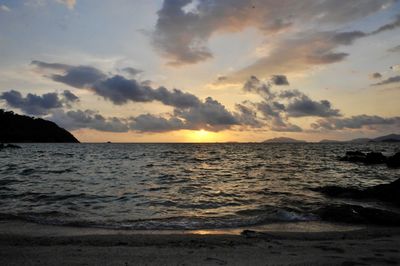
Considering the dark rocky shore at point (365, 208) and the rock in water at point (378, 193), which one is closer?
the dark rocky shore at point (365, 208)

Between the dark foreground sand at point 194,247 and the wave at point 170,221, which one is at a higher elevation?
the dark foreground sand at point 194,247

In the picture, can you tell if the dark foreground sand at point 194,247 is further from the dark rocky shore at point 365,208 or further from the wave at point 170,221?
the dark rocky shore at point 365,208

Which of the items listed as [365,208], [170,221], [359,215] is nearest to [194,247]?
[170,221]

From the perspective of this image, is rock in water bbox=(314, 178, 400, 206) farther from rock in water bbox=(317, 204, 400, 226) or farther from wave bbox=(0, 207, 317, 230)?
wave bbox=(0, 207, 317, 230)

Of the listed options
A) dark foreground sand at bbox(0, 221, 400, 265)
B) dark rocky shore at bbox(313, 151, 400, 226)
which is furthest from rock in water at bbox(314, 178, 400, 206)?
dark foreground sand at bbox(0, 221, 400, 265)

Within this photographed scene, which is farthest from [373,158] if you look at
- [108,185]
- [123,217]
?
[123,217]

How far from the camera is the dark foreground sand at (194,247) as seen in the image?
764 cm

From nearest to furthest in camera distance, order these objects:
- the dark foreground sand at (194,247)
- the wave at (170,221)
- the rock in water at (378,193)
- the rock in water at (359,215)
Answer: the dark foreground sand at (194,247) → the wave at (170,221) → the rock in water at (359,215) → the rock in water at (378,193)

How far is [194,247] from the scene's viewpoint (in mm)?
9047

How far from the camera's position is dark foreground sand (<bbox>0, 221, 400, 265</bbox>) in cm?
764

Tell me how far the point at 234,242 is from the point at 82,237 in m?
4.59

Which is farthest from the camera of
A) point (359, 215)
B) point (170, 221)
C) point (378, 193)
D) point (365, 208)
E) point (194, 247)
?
point (378, 193)

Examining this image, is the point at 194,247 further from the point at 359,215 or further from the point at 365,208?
the point at 365,208

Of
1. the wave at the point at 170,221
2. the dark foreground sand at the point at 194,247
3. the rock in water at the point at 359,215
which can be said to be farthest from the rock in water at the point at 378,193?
the dark foreground sand at the point at 194,247
